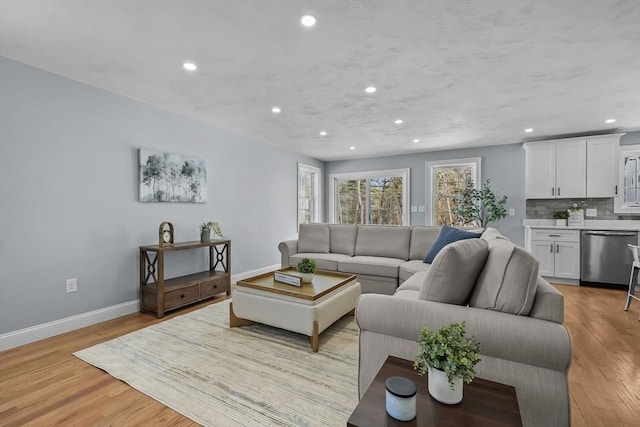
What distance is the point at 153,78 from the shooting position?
2.86m

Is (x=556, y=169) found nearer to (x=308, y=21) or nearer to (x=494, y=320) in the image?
(x=494, y=320)

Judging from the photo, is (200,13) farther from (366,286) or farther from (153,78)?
(366,286)

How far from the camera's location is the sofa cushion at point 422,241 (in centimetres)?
411

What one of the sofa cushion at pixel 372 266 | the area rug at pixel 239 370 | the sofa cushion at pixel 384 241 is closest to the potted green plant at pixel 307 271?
the area rug at pixel 239 370

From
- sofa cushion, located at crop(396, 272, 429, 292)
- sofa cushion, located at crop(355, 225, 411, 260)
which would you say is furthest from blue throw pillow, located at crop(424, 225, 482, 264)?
sofa cushion, located at crop(396, 272, 429, 292)

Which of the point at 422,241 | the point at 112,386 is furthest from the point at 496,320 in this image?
the point at 422,241

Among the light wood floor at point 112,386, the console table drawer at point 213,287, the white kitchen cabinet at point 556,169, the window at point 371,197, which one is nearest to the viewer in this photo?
the light wood floor at point 112,386

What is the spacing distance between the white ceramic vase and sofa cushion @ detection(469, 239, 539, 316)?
1.98 ft

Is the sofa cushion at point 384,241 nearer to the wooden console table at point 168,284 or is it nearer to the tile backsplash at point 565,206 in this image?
the wooden console table at point 168,284

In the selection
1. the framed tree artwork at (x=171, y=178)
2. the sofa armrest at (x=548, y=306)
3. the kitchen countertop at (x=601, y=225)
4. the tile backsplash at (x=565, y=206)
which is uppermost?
the framed tree artwork at (x=171, y=178)

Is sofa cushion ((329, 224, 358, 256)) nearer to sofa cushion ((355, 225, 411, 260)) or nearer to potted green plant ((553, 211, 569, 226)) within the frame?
sofa cushion ((355, 225, 411, 260))

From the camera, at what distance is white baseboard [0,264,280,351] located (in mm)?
2525

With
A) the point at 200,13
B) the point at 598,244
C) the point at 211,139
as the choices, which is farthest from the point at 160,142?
the point at 598,244

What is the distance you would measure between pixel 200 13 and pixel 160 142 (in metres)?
2.19
